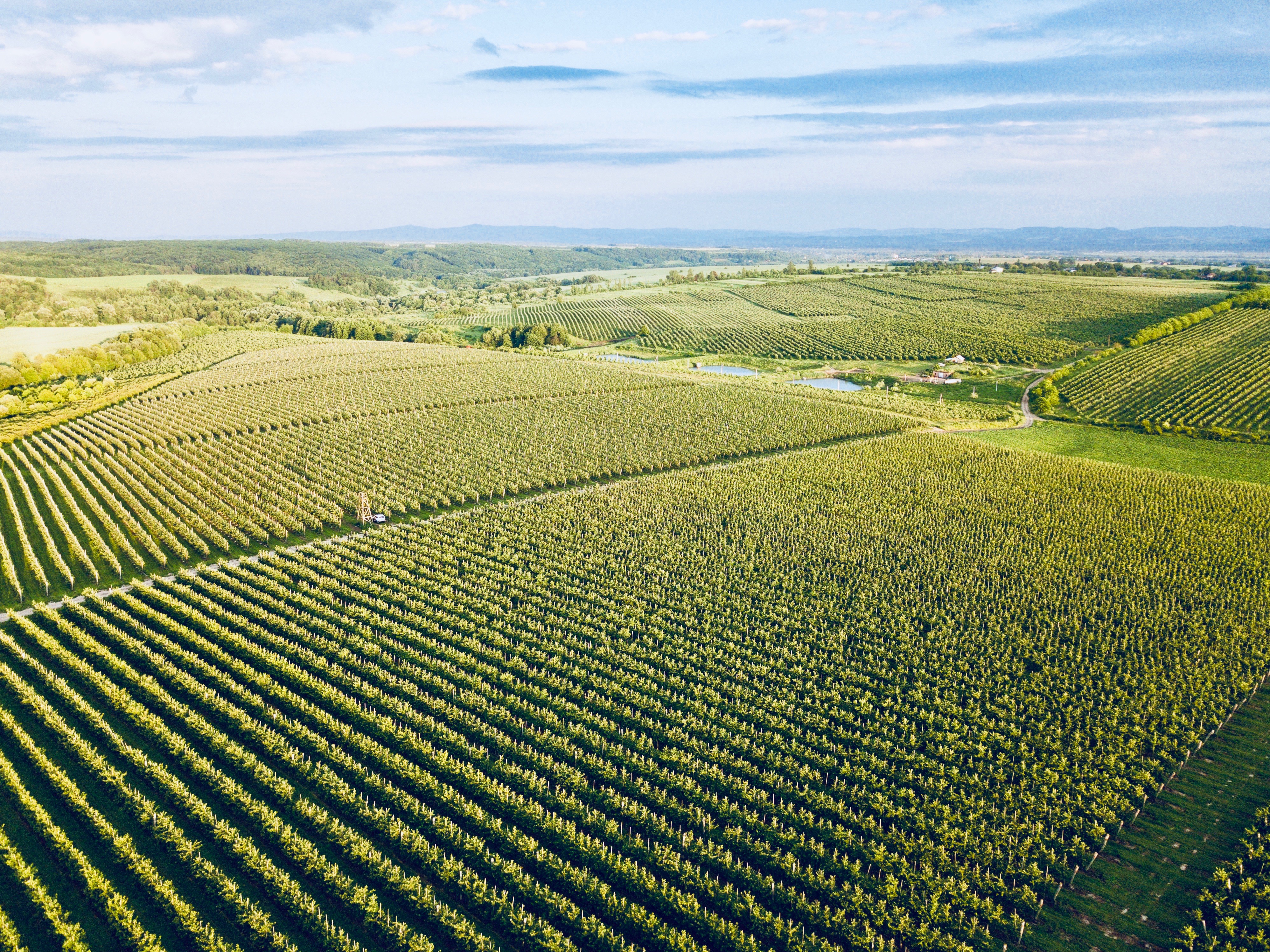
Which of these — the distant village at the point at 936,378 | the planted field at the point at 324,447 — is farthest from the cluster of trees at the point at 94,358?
the distant village at the point at 936,378

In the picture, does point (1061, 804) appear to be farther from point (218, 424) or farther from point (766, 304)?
point (766, 304)

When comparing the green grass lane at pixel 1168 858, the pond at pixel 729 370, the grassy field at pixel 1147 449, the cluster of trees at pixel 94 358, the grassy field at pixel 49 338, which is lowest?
the green grass lane at pixel 1168 858

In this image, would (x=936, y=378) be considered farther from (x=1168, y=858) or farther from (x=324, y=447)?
(x=1168, y=858)

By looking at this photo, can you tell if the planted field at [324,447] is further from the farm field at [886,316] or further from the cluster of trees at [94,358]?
the farm field at [886,316]

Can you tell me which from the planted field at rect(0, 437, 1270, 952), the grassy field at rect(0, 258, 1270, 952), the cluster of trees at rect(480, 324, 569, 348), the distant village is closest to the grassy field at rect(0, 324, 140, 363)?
the grassy field at rect(0, 258, 1270, 952)

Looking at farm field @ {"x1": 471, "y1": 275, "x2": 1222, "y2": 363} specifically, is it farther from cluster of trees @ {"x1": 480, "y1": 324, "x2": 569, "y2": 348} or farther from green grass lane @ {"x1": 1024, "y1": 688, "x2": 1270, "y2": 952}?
green grass lane @ {"x1": 1024, "y1": 688, "x2": 1270, "y2": 952}
